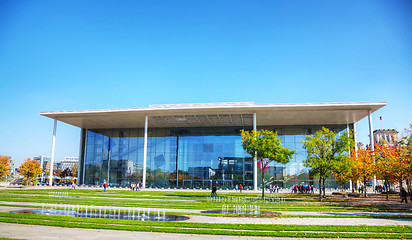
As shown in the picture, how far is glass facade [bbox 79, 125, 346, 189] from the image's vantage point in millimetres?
55969

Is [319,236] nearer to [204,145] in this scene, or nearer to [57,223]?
[57,223]

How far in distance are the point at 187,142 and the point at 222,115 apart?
1142 cm

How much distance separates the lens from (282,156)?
1218 inches

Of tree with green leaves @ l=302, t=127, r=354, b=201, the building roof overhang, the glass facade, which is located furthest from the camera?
the glass facade

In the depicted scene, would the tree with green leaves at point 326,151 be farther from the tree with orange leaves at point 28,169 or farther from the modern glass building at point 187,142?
the tree with orange leaves at point 28,169

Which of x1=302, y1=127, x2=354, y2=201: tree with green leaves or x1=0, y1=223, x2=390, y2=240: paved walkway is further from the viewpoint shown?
x1=302, y1=127, x2=354, y2=201: tree with green leaves

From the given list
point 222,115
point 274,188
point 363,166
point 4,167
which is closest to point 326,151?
point 363,166

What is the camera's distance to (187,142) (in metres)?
59.5

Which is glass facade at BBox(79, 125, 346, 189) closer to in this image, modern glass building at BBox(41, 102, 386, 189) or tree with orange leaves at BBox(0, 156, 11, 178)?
modern glass building at BBox(41, 102, 386, 189)

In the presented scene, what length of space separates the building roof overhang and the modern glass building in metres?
0.15

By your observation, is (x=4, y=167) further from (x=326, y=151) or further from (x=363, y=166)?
(x=363, y=166)

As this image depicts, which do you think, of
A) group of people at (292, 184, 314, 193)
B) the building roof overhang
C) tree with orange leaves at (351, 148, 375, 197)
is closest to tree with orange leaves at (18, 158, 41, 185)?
the building roof overhang

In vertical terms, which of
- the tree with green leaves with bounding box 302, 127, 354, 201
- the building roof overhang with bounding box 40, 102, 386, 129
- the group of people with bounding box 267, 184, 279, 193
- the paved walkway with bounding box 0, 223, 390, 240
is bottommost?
the group of people with bounding box 267, 184, 279, 193

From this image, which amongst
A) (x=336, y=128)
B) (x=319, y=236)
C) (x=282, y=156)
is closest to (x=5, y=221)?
(x=319, y=236)
